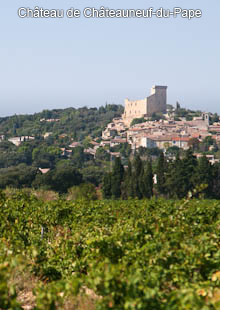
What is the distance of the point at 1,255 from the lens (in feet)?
8.74

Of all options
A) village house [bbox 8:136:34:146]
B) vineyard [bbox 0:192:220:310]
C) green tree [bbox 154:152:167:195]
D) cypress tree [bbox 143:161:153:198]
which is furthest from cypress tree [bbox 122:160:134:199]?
village house [bbox 8:136:34:146]

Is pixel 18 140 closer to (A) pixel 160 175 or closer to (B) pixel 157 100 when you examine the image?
(B) pixel 157 100

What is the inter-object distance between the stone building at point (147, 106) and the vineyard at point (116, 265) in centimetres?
6407

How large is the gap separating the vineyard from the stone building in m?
64.1

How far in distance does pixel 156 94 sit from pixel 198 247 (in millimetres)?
67378

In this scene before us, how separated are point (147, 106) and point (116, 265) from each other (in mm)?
65909

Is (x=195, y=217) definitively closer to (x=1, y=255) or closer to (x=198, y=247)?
(x=198, y=247)

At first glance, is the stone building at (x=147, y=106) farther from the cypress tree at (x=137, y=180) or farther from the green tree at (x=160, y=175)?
the cypress tree at (x=137, y=180)

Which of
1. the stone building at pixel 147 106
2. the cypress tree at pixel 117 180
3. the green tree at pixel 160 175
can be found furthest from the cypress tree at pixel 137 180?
the stone building at pixel 147 106

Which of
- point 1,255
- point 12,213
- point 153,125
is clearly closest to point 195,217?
point 1,255

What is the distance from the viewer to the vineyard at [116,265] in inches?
78.4

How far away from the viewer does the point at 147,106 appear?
6750 centimetres

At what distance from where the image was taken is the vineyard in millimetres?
1990

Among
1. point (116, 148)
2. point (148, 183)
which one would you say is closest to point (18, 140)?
point (116, 148)
